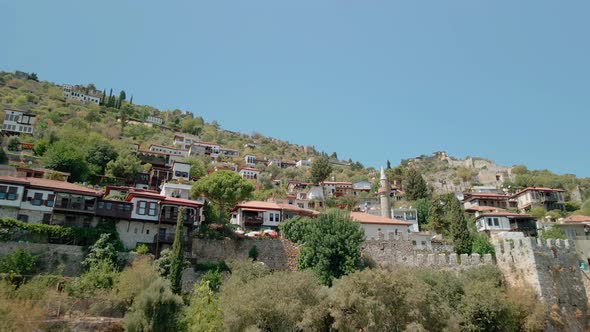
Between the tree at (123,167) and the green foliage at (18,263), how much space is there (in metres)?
29.5

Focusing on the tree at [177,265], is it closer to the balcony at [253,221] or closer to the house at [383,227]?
the balcony at [253,221]

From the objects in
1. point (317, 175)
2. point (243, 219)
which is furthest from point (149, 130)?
point (243, 219)

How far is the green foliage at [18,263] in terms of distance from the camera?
27281mm

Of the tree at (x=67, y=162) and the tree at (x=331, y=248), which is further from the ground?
the tree at (x=67, y=162)

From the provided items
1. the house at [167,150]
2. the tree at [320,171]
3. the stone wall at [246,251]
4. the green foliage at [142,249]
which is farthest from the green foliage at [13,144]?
the tree at [320,171]

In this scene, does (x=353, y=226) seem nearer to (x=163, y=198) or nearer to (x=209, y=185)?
(x=209, y=185)

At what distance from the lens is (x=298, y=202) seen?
63344 mm

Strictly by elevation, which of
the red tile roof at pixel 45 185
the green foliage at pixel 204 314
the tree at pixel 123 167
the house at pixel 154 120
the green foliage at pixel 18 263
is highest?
the house at pixel 154 120

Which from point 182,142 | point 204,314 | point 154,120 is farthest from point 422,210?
point 154,120

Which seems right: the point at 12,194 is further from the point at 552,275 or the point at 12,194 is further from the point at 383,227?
the point at 552,275

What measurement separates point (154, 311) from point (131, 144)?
202 feet

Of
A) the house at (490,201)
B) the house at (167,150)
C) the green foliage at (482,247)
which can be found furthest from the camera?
the house at (167,150)

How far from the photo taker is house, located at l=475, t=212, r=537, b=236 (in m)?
55.2

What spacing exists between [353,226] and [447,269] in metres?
8.68
